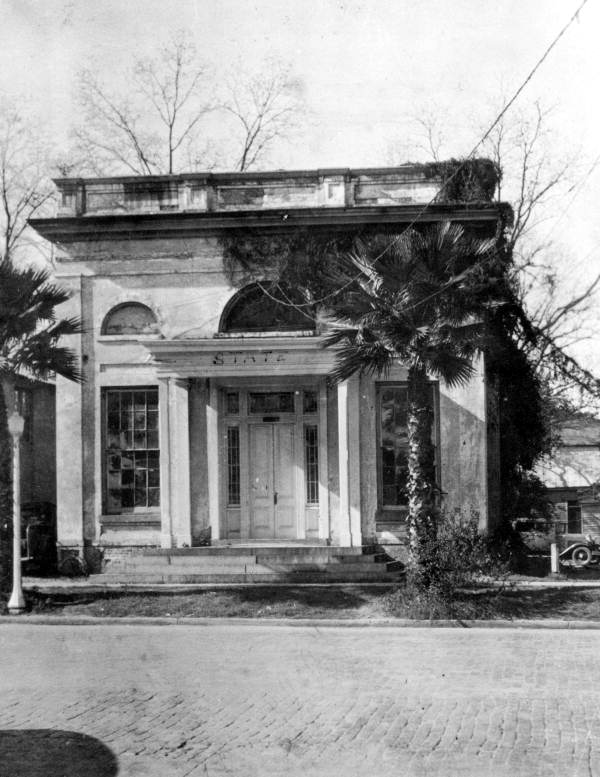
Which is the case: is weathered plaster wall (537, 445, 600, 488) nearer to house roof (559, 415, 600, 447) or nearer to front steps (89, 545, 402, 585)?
house roof (559, 415, 600, 447)

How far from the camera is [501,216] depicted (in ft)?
63.4

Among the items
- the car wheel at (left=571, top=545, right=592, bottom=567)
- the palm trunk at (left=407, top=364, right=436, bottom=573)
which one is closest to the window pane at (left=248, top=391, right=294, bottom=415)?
the palm trunk at (left=407, top=364, right=436, bottom=573)

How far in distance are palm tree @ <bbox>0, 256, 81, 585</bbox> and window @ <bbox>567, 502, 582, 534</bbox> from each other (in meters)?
19.8

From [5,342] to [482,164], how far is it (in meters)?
10.5

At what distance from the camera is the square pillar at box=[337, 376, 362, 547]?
740 inches

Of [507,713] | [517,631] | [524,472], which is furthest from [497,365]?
[507,713]

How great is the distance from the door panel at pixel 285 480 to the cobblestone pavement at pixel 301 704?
22.4 ft

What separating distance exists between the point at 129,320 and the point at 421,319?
7.54 meters

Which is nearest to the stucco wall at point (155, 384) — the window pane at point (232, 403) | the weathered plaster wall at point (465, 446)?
the weathered plaster wall at point (465, 446)

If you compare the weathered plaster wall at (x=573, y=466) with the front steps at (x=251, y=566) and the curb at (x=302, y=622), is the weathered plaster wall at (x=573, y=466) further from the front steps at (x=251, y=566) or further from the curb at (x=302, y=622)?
the curb at (x=302, y=622)

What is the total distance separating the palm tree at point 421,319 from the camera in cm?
1427

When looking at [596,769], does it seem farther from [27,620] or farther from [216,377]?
[216,377]

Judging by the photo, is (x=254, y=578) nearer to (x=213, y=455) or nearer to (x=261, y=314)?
(x=213, y=455)

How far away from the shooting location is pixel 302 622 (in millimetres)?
13531
